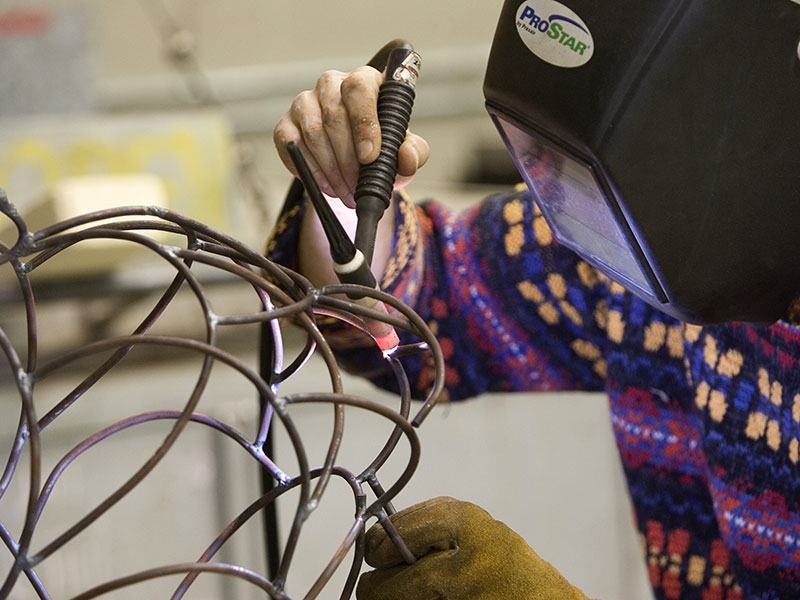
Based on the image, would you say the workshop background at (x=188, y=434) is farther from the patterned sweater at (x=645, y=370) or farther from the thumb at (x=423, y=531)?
the thumb at (x=423, y=531)

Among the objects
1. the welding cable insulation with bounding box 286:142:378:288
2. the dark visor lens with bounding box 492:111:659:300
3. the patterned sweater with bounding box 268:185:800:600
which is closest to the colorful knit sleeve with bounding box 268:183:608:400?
the patterned sweater with bounding box 268:185:800:600

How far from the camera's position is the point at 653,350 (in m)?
0.76

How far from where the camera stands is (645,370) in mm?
766

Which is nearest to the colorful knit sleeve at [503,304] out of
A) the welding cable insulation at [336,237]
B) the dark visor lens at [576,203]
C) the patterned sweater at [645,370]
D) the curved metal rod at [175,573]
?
the patterned sweater at [645,370]

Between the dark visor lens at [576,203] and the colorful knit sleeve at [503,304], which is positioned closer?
the dark visor lens at [576,203]

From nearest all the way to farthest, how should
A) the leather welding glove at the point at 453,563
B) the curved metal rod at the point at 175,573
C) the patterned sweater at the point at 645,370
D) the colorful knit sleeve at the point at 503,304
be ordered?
the curved metal rod at the point at 175,573 → the leather welding glove at the point at 453,563 → the patterned sweater at the point at 645,370 → the colorful knit sleeve at the point at 503,304

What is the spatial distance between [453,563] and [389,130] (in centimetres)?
23

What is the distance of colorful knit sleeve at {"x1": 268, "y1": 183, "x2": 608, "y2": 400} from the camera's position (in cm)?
83

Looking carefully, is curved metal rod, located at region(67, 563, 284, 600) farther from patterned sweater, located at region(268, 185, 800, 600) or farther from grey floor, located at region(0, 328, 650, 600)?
grey floor, located at region(0, 328, 650, 600)

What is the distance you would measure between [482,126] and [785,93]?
2799 mm

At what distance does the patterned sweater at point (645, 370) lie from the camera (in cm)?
66

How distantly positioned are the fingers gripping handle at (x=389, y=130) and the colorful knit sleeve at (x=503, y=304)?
307 mm

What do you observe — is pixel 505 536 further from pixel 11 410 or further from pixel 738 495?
pixel 11 410

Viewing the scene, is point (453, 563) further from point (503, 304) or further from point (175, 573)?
point (503, 304)
